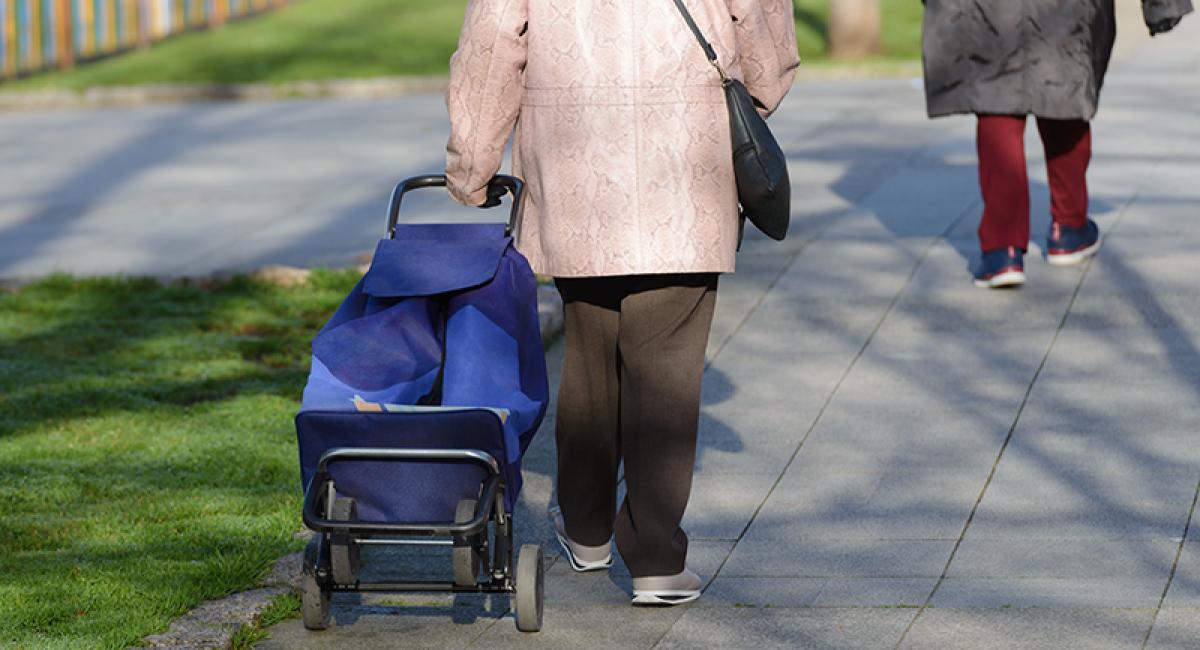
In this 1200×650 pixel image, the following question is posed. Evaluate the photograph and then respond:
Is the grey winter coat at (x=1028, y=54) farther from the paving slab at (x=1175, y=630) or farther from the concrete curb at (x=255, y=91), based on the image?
the concrete curb at (x=255, y=91)

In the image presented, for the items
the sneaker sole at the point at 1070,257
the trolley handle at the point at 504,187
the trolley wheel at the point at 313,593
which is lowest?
the sneaker sole at the point at 1070,257

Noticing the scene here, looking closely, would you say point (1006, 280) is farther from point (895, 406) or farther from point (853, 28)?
point (853, 28)

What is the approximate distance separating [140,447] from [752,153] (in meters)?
2.74

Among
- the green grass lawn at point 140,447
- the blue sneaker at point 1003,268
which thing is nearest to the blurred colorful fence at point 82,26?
the green grass lawn at point 140,447

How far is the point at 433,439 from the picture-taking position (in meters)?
4.57

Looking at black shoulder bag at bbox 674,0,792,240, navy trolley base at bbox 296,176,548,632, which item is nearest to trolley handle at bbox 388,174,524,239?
navy trolley base at bbox 296,176,548,632

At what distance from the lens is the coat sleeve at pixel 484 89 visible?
4.79 m

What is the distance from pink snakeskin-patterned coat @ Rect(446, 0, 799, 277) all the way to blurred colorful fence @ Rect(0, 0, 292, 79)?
1808cm

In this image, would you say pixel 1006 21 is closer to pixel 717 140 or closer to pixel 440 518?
pixel 717 140

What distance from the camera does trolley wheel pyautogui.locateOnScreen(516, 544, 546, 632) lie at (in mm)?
4664

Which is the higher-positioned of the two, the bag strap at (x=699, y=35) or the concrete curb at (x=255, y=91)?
the bag strap at (x=699, y=35)

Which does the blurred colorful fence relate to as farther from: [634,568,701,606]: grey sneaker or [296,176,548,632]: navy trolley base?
[634,568,701,606]: grey sneaker

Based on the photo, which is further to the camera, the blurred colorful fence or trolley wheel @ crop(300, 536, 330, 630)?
the blurred colorful fence

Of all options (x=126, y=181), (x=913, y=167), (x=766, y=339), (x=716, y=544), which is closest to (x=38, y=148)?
(x=126, y=181)
